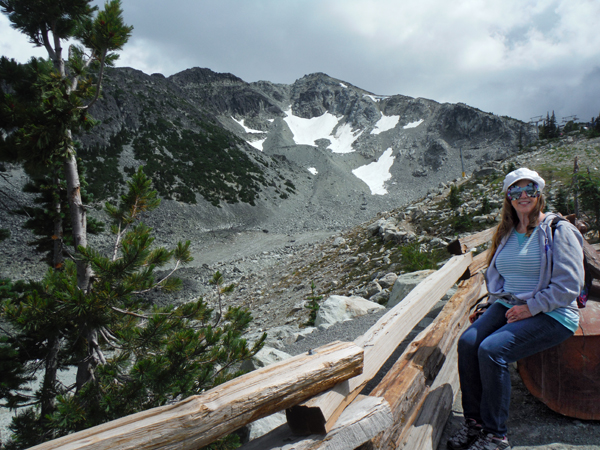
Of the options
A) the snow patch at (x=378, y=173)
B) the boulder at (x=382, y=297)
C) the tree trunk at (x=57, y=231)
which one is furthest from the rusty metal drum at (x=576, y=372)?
the snow patch at (x=378, y=173)

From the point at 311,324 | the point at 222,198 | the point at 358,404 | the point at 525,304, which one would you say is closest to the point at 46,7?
the point at 358,404

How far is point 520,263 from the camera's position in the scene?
2.54 meters

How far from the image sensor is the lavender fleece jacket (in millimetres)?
2168

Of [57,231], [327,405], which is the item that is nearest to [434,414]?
[327,405]

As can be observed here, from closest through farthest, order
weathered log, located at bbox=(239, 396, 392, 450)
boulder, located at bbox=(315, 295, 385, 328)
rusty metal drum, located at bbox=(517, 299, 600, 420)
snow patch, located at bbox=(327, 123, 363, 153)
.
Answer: weathered log, located at bbox=(239, 396, 392, 450), rusty metal drum, located at bbox=(517, 299, 600, 420), boulder, located at bbox=(315, 295, 385, 328), snow patch, located at bbox=(327, 123, 363, 153)

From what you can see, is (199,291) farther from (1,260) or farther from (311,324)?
(1,260)

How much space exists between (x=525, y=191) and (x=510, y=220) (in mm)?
304

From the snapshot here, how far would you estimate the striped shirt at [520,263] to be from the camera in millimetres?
2463

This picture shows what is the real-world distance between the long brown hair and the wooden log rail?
108 centimetres

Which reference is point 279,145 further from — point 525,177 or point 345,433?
point 345,433

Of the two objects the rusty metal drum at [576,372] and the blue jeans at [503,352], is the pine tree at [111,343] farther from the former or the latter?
the rusty metal drum at [576,372]

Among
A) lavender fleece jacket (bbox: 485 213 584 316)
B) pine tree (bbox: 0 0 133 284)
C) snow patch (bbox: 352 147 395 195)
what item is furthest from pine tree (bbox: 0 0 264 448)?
snow patch (bbox: 352 147 395 195)

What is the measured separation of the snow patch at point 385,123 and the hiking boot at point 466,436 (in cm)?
9077

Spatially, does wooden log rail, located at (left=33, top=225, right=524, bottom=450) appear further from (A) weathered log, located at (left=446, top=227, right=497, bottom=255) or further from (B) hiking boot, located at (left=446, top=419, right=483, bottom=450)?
(A) weathered log, located at (left=446, top=227, right=497, bottom=255)
